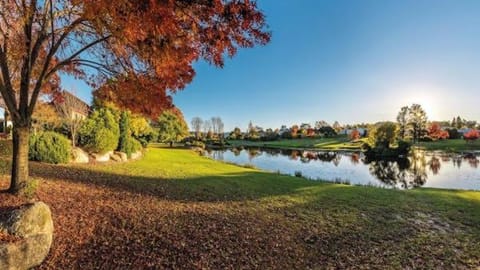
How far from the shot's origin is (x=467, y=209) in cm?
920

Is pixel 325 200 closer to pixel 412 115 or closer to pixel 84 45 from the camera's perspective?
pixel 84 45

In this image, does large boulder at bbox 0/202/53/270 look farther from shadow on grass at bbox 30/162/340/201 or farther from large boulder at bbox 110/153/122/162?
large boulder at bbox 110/153/122/162

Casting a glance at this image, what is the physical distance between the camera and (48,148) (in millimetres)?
12375

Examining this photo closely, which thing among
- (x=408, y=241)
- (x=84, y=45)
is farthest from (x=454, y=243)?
(x=84, y=45)

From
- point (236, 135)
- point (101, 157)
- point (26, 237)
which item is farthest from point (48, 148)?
point (236, 135)

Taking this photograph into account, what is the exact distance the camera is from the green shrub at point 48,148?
40.2 feet

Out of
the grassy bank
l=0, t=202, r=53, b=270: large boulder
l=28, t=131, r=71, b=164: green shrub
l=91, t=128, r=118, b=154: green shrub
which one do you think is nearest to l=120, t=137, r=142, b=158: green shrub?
l=91, t=128, r=118, b=154: green shrub

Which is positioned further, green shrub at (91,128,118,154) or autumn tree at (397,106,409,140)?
autumn tree at (397,106,409,140)

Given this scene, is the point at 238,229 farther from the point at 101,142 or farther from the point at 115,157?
the point at 115,157

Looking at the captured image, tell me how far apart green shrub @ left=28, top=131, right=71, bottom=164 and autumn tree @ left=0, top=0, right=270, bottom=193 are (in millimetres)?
4686

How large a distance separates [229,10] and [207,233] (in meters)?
4.05

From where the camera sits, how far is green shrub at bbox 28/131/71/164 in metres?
12.2

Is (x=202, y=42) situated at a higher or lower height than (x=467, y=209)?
higher

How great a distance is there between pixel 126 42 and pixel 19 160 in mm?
3806
